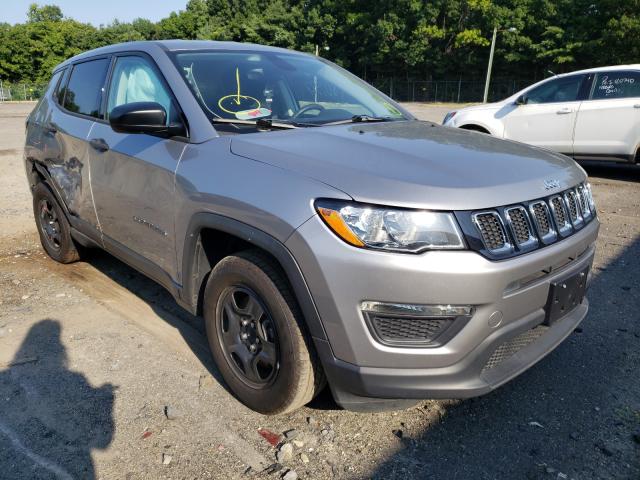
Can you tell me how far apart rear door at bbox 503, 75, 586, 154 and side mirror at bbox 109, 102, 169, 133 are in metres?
7.36

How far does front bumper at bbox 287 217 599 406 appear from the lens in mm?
1889

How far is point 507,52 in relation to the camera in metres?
43.6

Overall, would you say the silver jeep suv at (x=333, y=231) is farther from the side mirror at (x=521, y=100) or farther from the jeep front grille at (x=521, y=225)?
the side mirror at (x=521, y=100)

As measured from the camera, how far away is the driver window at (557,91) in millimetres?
8227

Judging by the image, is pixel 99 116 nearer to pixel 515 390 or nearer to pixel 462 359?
pixel 462 359

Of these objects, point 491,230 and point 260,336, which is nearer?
point 491,230

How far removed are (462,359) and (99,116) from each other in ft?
9.56

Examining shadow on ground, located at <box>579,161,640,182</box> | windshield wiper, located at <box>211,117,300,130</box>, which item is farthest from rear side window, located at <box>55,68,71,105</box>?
shadow on ground, located at <box>579,161,640,182</box>

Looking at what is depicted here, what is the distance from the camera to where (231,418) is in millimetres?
2535

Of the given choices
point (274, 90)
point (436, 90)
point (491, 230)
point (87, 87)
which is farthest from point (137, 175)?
point (436, 90)

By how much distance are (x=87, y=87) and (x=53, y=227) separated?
4.49ft

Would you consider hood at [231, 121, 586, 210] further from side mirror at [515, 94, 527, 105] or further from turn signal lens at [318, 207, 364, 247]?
side mirror at [515, 94, 527, 105]

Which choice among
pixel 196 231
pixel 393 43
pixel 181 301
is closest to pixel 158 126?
pixel 196 231

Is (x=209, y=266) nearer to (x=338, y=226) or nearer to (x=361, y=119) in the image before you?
(x=338, y=226)
